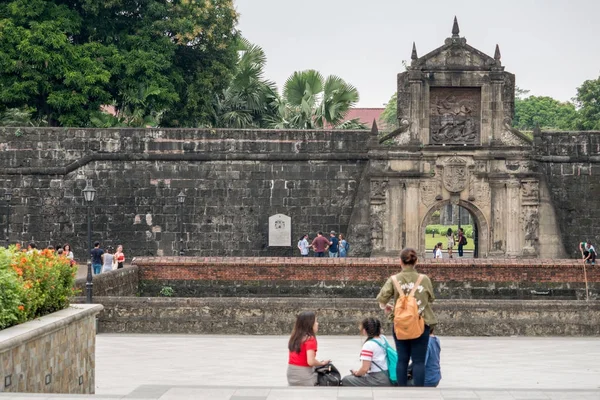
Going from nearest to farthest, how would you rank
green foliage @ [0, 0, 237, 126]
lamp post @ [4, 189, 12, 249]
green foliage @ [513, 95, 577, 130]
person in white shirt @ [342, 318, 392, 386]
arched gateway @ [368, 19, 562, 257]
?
person in white shirt @ [342, 318, 392, 386], arched gateway @ [368, 19, 562, 257], lamp post @ [4, 189, 12, 249], green foliage @ [0, 0, 237, 126], green foliage @ [513, 95, 577, 130]

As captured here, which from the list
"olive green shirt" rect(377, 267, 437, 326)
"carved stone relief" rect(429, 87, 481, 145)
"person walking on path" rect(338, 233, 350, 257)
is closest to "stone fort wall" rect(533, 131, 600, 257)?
"carved stone relief" rect(429, 87, 481, 145)

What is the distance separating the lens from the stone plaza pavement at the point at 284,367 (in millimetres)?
8859

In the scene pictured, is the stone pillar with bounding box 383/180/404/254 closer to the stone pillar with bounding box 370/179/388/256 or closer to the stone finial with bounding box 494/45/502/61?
the stone pillar with bounding box 370/179/388/256

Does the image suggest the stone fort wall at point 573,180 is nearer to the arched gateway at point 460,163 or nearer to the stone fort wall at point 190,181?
the arched gateway at point 460,163

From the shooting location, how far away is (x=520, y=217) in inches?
1070

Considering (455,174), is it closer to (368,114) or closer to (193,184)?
(193,184)

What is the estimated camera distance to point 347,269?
21.6m

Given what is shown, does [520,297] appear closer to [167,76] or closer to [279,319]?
[279,319]

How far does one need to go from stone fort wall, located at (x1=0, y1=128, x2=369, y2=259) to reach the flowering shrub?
16.1m

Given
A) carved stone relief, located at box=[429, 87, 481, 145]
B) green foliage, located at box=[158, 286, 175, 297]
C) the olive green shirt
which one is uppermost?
carved stone relief, located at box=[429, 87, 481, 145]

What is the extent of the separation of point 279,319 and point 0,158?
1417 centimetres

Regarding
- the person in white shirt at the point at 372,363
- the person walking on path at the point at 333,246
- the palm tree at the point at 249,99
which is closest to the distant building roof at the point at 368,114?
the palm tree at the point at 249,99

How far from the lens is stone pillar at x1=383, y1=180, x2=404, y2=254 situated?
89.4 feet

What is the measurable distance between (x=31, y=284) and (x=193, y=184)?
1766 cm
